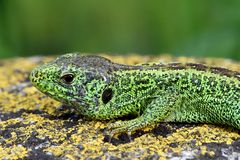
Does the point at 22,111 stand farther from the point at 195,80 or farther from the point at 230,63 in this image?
the point at 230,63

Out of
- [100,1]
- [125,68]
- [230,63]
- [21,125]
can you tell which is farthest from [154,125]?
[100,1]

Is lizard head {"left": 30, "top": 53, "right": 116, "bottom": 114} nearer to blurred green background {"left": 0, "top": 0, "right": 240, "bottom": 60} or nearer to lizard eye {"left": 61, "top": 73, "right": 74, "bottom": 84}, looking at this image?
Answer: lizard eye {"left": 61, "top": 73, "right": 74, "bottom": 84}

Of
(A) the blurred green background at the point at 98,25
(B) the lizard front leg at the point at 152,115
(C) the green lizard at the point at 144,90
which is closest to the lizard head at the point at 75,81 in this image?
(C) the green lizard at the point at 144,90

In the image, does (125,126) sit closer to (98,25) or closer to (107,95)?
(107,95)

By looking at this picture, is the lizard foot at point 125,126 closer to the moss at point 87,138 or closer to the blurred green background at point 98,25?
the moss at point 87,138

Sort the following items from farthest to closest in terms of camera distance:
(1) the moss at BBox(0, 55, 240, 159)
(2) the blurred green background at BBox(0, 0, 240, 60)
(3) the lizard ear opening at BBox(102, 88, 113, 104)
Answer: (2) the blurred green background at BBox(0, 0, 240, 60) < (3) the lizard ear opening at BBox(102, 88, 113, 104) < (1) the moss at BBox(0, 55, 240, 159)

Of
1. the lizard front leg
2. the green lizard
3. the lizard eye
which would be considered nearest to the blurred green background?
the green lizard

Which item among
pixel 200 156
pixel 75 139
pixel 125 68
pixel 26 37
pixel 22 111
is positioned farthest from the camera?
pixel 26 37
